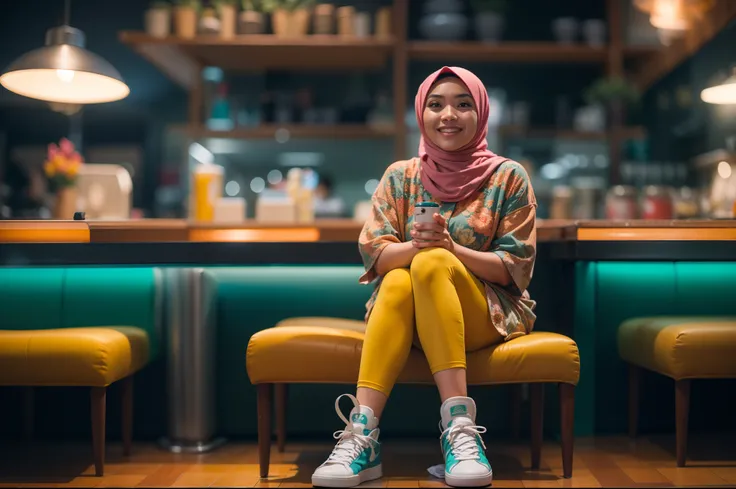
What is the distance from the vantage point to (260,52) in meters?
4.54

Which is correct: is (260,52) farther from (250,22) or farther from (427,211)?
(427,211)

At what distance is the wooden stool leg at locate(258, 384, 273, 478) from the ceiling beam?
3.28 metres

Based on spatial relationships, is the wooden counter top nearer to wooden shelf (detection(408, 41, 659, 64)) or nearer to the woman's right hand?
the woman's right hand

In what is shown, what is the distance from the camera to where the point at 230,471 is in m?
2.19

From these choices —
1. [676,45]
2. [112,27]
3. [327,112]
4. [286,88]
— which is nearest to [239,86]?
[286,88]

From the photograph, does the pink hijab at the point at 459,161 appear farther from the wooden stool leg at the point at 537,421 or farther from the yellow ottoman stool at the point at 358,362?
the wooden stool leg at the point at 537,421

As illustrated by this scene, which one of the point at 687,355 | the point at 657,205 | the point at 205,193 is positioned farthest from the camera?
the point at 657,205

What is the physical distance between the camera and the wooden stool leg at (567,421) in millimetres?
2043

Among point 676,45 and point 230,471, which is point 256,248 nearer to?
point 230,471

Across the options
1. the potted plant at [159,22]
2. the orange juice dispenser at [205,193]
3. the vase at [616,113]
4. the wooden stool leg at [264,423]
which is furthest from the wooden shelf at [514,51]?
the wooden stool leg at [264,423]

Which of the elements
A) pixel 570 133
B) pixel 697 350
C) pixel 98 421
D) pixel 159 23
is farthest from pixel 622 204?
pixel 98 421

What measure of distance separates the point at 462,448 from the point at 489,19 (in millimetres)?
3330

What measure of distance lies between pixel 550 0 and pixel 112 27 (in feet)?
9.96

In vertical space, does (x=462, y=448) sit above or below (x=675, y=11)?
below
